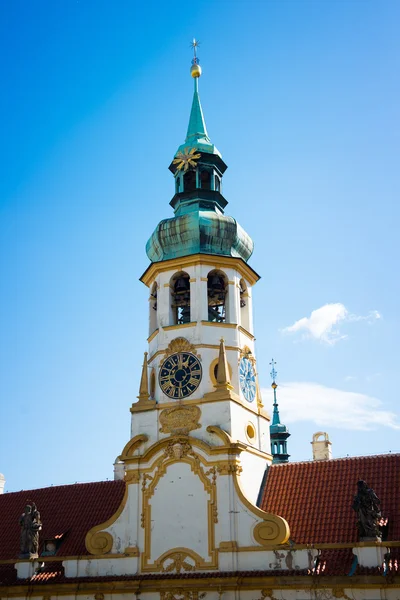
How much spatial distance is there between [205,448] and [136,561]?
3.83 meters

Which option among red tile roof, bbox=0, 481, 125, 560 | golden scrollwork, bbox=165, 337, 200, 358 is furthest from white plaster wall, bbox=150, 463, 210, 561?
golden scrollwork, bbox=165, 337, 200, 358

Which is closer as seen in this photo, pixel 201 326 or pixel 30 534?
pixel 30 534

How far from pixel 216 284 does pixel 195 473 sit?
21.6 feet

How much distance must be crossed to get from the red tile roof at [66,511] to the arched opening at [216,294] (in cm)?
692

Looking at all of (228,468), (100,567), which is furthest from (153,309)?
(100,567)

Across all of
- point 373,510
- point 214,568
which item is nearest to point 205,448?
point 214,568

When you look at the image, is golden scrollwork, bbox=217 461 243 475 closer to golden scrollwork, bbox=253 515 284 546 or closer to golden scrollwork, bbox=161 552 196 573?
golden scrollwork, bbox=253 515 284 546

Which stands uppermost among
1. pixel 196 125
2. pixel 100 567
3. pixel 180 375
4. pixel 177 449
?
pixel 196 125

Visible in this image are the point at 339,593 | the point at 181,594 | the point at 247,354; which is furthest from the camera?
the point at 247,354

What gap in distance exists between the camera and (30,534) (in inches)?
922

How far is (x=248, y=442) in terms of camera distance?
2323 centimetres

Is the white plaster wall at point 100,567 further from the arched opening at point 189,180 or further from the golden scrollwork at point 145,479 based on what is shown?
the arched opening at point 189,180

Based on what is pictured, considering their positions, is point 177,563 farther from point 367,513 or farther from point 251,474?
point 367,513

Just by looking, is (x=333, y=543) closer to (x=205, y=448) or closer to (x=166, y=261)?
(x=205, y=448)
